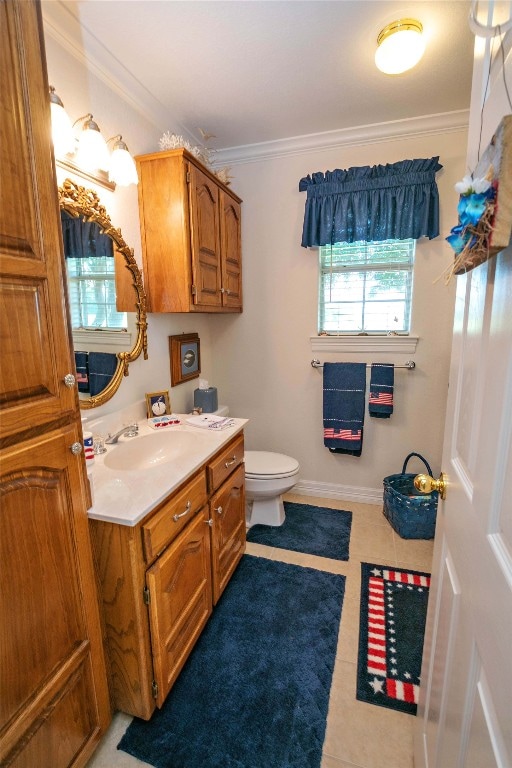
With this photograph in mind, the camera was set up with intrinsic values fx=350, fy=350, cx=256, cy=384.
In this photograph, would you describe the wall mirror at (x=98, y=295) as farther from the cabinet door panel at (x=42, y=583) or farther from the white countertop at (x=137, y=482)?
the cabinet door panel at (x=42, y=583)

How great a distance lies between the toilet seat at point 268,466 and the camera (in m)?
2.20

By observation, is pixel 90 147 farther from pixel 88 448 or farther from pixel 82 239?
pixel 88 448

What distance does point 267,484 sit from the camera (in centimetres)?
221

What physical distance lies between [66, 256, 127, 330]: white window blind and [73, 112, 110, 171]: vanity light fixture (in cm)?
37

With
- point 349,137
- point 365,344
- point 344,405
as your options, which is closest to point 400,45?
point 349,137

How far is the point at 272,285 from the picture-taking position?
8.49 ft

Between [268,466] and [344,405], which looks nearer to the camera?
[268,466]

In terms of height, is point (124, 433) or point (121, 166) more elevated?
point (121, 166)

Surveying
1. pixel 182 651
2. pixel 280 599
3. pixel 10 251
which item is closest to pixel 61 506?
pixel 10 251

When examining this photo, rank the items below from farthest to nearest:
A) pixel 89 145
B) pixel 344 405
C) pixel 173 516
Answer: pixel 344 405, pixel 89 145, pixel 173 516

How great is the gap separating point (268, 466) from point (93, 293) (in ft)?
4.72

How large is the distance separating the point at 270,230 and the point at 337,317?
0.79 metres

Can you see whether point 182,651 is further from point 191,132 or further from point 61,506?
point 191,132

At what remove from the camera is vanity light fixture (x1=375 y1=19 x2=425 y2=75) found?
141 cm
